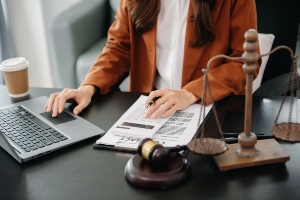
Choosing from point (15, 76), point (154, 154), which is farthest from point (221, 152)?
point (15, 76)

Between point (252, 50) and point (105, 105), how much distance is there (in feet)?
2.02

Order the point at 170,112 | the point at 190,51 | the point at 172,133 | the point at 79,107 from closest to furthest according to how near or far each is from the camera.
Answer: the point at 172,133, the point at 170,112, the point at 79,107, the point at 190,51

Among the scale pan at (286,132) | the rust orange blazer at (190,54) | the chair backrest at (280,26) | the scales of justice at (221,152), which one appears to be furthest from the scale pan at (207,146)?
the chair backrest at (280,26)

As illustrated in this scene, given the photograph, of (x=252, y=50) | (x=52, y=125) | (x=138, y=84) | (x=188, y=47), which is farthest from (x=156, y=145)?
(x=138, y=84)

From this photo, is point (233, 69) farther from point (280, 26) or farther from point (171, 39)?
point (280, 26)

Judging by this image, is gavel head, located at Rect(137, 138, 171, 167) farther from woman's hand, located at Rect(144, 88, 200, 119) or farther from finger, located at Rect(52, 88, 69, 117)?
finger, located at Rect(52, 88, 69, 117)

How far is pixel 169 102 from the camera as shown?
1.33m

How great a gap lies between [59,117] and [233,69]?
0.57 meters

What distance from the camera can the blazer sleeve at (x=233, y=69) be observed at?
4.68ft

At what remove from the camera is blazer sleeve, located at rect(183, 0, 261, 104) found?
1.43 meters

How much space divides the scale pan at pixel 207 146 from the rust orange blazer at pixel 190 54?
35 centimetres

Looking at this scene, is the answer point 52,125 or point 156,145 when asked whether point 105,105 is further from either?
point 156,145

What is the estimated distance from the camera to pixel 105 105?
144cm

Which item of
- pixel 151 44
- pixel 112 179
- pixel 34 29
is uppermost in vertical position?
pixel 151 44
